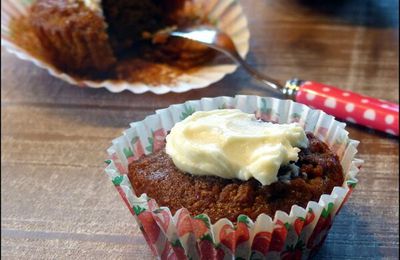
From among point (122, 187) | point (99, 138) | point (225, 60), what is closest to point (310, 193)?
point (122, 187)

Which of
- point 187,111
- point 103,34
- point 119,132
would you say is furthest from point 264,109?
point 103,34

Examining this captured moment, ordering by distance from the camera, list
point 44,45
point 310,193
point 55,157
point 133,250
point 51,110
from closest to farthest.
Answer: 1. point 310,193
2. point 133,250
3. point 55,157
4. point 51,110
5. point 44,45

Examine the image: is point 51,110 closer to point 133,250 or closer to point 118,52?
point 118,52

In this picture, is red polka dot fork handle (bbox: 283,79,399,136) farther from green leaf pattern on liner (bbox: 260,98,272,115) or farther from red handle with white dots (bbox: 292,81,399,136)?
green leaf pattern on liner (bbox: 260,98,272,115)

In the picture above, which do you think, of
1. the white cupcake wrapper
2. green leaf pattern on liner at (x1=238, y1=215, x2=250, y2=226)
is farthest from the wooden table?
green leaf pattern on liner at (x1=238, y1=215, x2=250, y2=226)

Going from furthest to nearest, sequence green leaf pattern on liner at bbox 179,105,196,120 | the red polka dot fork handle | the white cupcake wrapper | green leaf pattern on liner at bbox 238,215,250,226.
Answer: the white cupcake wrapper
the red polka dot fork handle
green leaf pattern on liner at bbox 179,105,196,120
green leaf pattern on liner at bbox 238,215,250,226

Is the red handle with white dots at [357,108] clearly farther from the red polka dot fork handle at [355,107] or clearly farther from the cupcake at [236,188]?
the cupcake at [236,188]

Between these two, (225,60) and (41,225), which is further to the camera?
(225,60)
